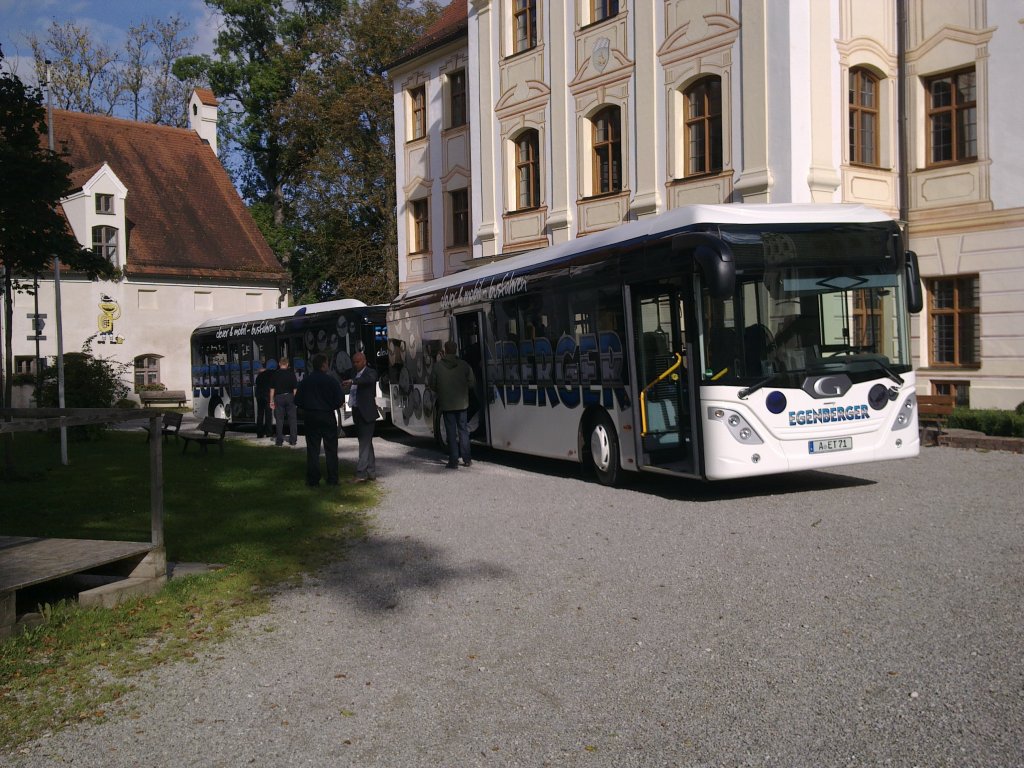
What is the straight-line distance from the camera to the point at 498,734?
16.3 ft

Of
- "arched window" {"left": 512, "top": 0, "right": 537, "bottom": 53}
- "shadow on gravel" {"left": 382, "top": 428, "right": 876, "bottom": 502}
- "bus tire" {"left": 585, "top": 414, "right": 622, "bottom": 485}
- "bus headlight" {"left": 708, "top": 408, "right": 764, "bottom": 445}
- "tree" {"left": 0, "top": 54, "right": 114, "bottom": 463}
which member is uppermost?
"arched window" {"left": 512, "top": 0, "right": 537, "bottom": 53}

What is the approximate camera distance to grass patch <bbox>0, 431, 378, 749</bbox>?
594cm

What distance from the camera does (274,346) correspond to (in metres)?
26.2

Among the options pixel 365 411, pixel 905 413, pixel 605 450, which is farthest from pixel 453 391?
pixel 905 413

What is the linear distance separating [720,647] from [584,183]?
2055 centimetres

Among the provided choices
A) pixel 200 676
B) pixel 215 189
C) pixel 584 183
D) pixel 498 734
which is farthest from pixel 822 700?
pixel 215 189

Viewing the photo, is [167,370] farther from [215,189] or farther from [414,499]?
[414,499]

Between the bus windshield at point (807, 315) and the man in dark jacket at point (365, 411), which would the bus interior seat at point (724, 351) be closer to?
the bus windshield at point (807, 315)

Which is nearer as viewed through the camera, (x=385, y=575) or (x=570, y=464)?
(x=385, y=575)

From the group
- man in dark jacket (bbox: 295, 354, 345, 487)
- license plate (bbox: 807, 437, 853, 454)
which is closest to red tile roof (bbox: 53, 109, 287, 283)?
man in dark jacket (bbox: 295, 354, 345, 487)

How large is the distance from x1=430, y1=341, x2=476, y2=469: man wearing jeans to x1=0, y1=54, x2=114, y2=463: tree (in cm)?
524

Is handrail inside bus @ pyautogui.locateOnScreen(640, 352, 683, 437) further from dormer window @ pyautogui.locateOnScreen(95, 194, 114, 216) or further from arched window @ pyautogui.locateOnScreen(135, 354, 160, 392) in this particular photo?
dormer window @ pyautogui.locateOnScreen(95, 194, 114, 216)

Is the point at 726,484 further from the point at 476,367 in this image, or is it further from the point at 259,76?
the point at 259,76

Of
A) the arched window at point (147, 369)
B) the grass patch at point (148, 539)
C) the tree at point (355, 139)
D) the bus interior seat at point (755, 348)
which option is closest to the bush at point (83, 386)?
the grass patch at point (148, 539)
